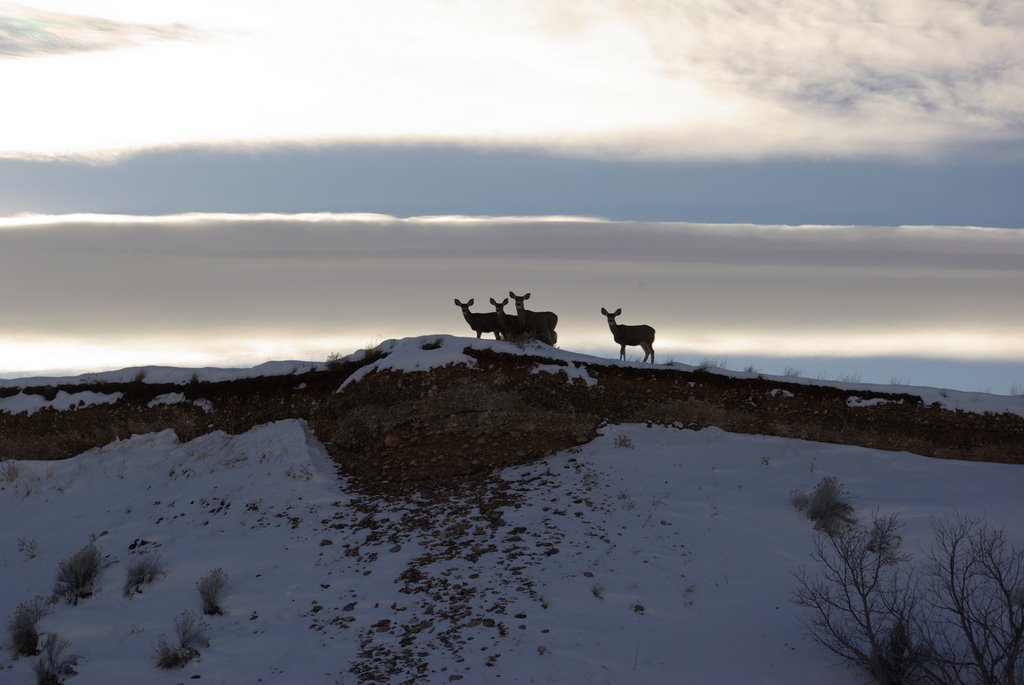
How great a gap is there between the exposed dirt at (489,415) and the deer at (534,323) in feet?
21.4

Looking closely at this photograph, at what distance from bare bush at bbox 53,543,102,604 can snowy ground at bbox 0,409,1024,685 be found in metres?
0.24

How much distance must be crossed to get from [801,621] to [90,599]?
32.5ft

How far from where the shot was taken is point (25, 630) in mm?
11695

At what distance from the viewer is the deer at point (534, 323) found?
2856cm

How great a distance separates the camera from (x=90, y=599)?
13.2m

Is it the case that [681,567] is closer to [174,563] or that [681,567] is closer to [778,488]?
[778,488]

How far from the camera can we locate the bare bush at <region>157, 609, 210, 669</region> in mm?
10782

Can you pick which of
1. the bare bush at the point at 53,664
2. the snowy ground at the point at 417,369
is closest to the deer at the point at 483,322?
the snowy ground at the point at 417,369

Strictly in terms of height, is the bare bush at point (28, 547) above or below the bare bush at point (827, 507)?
below

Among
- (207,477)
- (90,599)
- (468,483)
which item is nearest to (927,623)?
(468,483)

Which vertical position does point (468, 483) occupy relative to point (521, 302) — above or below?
below

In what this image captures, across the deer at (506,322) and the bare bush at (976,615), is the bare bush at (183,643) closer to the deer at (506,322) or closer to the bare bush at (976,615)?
the bare bush at (976,615)

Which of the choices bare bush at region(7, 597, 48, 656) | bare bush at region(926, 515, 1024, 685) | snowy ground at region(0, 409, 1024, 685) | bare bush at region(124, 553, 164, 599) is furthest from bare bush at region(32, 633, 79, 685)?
bare bush at region(926, 515, 1024, 685)

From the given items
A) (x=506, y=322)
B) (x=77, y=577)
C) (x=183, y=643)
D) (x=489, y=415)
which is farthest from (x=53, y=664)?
(x=506, y=322)
